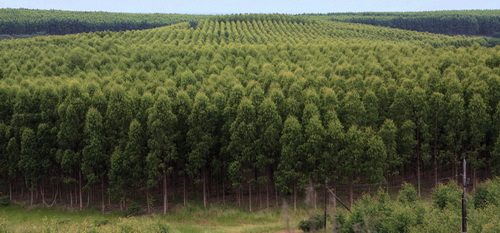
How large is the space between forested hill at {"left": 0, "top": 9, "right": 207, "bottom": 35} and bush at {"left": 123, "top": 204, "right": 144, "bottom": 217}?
4811 inches

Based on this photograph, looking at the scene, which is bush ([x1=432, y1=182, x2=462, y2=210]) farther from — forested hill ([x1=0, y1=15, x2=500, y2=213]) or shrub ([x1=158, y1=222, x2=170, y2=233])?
shrub ([x1=158, y1=222, x2=170, y2=233])

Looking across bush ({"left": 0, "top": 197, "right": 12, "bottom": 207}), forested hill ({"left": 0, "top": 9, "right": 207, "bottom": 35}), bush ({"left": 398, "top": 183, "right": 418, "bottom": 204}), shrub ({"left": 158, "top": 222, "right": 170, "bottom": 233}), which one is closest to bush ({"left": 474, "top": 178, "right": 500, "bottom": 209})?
bush ({"left": 398, "top": 183, "right": 418, "bottom": 204})

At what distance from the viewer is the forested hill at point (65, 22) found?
153 metres

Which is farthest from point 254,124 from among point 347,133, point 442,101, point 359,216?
point 442,101

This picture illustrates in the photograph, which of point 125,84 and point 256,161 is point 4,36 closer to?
point 125,84

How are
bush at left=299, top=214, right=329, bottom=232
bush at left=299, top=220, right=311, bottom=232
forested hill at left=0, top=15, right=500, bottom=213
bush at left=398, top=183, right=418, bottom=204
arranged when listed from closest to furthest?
bush at left=299, top=214, right=329, bottom=232, bush at left=299, top=220, right=311, bottom=232, bush at left=398, top=183, right=418, bottom=204, forested hill at left=0, top=15, right=500, bottom=213

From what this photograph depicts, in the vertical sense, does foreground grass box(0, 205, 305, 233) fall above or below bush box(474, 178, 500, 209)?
below

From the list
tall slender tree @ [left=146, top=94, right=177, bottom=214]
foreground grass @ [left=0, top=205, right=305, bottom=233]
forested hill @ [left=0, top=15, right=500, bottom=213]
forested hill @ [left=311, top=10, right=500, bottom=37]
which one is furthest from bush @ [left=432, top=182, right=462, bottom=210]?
forested hill @ [left=311, top=10, right=500, bottom=37]

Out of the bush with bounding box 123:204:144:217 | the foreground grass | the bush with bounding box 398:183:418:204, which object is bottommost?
the foreground grass

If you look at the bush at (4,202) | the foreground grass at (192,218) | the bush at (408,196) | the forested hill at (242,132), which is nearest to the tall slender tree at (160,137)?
the forested hill at (242,132)

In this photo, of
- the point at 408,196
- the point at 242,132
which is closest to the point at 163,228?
the point at 242,132

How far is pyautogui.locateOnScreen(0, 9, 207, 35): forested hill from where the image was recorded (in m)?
153

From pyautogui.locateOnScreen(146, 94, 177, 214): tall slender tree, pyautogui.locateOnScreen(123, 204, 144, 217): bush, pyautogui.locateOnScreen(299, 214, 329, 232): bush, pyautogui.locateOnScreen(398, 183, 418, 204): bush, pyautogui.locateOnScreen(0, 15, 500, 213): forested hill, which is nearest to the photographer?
pyautogui.locateOnScreen(299, 214, 329, 232): bush

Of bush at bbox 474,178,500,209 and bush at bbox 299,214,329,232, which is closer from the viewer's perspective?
bush at bbox 474,178,500,209
